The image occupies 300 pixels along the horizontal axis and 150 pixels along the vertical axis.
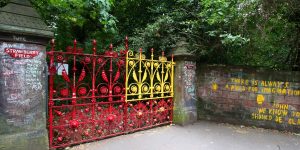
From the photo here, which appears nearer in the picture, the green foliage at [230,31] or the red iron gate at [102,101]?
the red iron gate at [102,101]

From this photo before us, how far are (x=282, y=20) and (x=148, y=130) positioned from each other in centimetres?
464

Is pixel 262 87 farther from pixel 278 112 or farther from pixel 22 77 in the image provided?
pixel 22 77

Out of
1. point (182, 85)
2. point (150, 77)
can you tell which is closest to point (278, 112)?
point (182, 85)

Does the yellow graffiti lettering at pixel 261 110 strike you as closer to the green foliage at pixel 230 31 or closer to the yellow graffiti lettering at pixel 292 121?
the yellow graffiti lettering at pixel 292 121

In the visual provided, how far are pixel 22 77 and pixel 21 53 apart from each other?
36cm

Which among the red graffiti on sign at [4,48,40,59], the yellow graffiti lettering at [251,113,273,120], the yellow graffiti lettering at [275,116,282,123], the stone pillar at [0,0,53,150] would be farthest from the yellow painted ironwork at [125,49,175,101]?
the yellow graffiti lettering at [275,116,282,123]

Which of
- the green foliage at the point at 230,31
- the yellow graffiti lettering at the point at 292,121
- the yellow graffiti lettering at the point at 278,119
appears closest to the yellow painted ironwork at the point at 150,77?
the green foliage at the point at 230,31

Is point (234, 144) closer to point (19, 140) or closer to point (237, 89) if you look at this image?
point (237, 89)

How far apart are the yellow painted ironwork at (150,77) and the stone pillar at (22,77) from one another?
1.87 m

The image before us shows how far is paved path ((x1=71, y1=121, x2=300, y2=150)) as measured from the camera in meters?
4.70

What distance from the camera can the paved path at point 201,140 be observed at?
4.70 meters

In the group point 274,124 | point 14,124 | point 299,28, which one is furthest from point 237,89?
point 14,124

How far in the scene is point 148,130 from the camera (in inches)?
227

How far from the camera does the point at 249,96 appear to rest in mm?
6605
